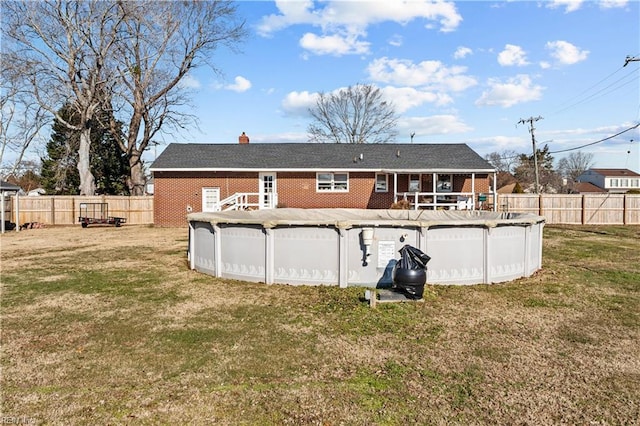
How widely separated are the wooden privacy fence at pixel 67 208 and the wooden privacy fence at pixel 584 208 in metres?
22.2

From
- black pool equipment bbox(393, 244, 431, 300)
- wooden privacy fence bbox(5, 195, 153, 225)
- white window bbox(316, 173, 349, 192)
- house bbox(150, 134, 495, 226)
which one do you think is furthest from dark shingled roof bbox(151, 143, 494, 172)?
black pool equipment bbox(393, 244, 431, 300)

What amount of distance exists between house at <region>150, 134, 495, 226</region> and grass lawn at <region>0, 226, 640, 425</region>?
13.7 meters

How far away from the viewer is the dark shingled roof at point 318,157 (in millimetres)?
22578

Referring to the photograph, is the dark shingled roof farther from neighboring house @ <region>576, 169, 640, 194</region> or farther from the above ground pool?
neighboring house @ <region>576, 169, 640, 194</region>

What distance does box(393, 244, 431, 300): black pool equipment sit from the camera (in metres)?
7.02

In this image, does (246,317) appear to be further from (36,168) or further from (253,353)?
(36,168)

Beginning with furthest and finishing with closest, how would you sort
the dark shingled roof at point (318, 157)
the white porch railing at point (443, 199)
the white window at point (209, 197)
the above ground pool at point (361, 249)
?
Result: the dark shingled roof at point (318, 157), the white window at point (209, 197), the white porch railing at point (443, 199), the above ground pool at point (361, 249)

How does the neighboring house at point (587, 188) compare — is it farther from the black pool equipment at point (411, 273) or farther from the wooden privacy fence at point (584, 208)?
the black pool equipment at point (411, 273)

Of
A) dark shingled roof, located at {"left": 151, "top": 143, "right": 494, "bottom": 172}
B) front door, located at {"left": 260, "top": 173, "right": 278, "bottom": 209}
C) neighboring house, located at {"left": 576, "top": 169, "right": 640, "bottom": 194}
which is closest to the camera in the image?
front door, located at {"left": 260, "top": 173, "right": 278, "bottom": 209}

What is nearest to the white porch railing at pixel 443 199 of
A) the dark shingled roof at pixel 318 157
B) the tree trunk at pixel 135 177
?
the dark shingled roof at pixel 318 157

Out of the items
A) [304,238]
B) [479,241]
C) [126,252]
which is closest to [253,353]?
[304,238]

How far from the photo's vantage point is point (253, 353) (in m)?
4.86

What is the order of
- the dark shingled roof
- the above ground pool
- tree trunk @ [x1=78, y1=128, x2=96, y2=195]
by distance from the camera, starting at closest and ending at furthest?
the above ground pool → the dark shingled roof → tree trunk @ [x1=78, y1=128, x2=96, y2=195]

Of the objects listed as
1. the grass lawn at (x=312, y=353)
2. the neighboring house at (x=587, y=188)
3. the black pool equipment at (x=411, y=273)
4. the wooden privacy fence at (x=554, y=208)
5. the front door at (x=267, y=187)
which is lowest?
the grass lawn at (x=312, y=353)
